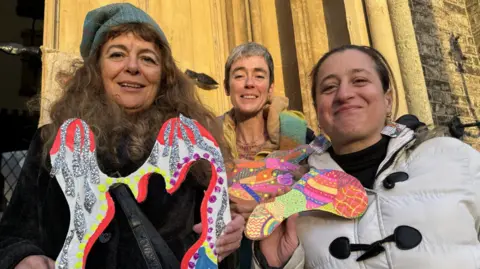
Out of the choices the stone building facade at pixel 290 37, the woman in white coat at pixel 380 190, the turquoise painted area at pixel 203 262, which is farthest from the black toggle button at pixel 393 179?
the stone building facade at pixel 290 37

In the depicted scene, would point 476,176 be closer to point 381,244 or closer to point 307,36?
point 381,244

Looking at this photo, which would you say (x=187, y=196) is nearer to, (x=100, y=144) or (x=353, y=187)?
(x=100, y=144)

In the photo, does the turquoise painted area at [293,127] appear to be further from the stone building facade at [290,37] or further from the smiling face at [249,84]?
the stone building facade at [290,37]

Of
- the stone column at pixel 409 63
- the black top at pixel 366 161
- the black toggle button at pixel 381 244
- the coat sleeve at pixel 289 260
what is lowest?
the coat sleeve at pixel 289 260

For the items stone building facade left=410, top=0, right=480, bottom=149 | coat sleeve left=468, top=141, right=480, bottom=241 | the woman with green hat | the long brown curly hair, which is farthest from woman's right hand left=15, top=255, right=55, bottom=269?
stone building facade left=410, top=0, right=480, bottom=149

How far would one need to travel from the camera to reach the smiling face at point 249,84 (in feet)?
6.32

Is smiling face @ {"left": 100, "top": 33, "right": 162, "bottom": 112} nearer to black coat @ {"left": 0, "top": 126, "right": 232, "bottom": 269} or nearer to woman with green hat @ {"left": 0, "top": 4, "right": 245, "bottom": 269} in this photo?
woman with green hat @ {"left": 0, "top": 4, "right": 245, "bottom": 269}

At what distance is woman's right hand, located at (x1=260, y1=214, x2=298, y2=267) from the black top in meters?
0.24

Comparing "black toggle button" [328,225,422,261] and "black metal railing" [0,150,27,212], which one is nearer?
"black toggle button" [328,225,422,261]

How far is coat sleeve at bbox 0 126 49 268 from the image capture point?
1010 mm

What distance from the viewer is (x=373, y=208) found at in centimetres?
113

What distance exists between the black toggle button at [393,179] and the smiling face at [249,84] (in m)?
0.90

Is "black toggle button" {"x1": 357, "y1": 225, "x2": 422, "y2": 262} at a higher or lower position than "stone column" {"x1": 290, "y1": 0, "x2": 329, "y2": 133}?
lower

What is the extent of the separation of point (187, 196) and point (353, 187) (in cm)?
51
